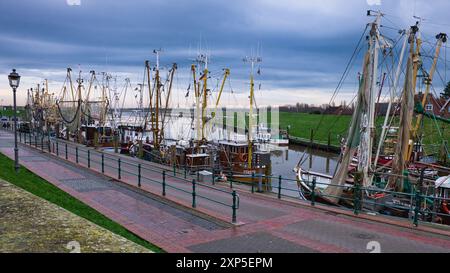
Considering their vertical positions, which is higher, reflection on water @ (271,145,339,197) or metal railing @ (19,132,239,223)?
metal railing @ (19,132,239,223)

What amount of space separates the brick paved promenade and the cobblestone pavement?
164 cm

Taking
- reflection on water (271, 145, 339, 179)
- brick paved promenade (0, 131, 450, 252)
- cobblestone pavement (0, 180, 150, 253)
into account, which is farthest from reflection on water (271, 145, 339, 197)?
cobblestone pavement (0, 180, 150, 253)

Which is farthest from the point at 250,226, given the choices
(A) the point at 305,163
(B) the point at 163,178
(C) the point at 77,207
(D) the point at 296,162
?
(D) the point at 296,162

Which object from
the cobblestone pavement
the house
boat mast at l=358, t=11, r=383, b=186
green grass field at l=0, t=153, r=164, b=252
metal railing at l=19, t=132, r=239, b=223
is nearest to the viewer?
the cobblestone pavement

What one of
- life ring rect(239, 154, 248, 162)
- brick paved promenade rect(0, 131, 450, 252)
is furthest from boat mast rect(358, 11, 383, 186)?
life ring rect(239, 154, 248, 162)

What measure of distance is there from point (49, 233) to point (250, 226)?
209 inches

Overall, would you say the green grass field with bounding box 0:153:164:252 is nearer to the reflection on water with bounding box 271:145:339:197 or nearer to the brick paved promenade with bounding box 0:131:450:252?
the brick paved promenade with bounding box 0:131:450:252

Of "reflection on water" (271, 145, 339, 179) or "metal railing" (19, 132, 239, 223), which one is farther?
"reflection on water" (271, 145, 339, 179)

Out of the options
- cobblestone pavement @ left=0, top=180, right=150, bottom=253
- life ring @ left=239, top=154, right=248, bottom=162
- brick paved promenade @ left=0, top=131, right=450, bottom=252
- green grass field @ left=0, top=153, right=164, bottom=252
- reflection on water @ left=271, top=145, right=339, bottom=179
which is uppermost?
cobblestone pavement @ left=0, top=180, right=150, bottom=253

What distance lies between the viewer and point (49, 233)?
25.3ft

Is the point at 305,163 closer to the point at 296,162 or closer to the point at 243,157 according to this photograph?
the point at 296,162

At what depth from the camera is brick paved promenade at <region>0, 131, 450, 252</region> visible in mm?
8945

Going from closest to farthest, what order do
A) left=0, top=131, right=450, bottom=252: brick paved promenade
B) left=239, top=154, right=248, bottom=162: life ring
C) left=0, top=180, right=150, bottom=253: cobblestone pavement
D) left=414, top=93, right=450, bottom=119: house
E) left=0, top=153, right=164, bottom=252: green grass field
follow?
left=0, top=180, right=150, bottom=253: cobblestone pavement → left=0, top=131, right=450, bottom=252: brick paved promenade → left=0, top=153, right=164, bottom=252: green grass field → left=414, top=93, right=450, bottom=119: house → left=239, top=154, right=248, bottom=162: life ring
